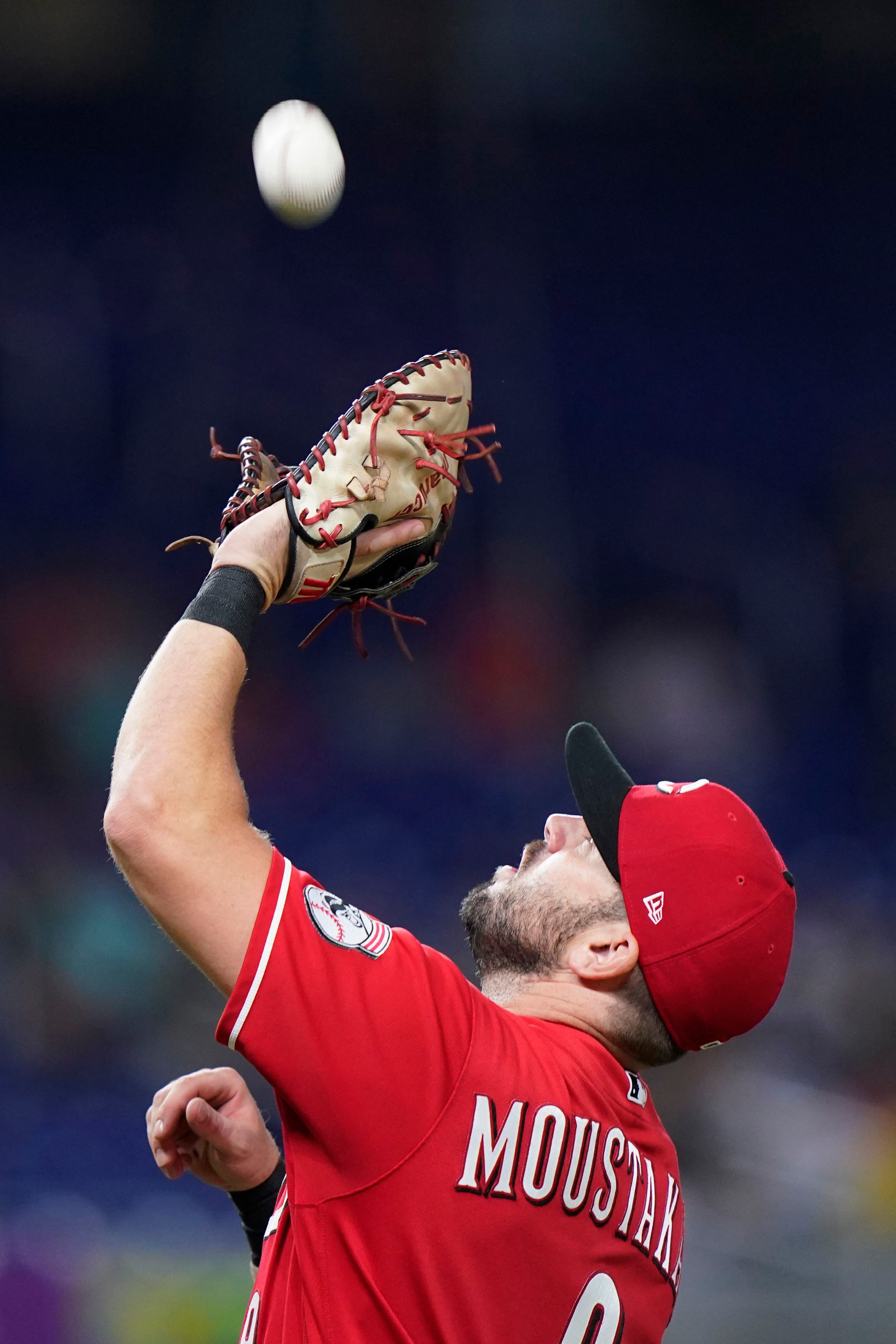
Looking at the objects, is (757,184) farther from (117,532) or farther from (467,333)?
A: (117,532)

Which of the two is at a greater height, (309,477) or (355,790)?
(309,477)

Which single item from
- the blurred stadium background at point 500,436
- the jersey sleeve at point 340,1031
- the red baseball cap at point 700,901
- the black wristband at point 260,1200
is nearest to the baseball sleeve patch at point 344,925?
the jersey sleeve at point 340,1031

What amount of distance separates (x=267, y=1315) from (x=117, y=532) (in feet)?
12.2

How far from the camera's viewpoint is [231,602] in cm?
123

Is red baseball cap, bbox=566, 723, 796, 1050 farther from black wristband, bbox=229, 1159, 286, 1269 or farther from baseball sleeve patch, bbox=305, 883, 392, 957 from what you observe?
black wristband, bbox=229, 1159, 286, 1269

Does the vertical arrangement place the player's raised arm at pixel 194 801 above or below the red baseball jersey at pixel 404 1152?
above

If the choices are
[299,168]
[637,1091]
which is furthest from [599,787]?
[299,168]

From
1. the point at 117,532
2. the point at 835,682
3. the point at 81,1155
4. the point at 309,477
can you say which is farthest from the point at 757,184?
the point at 81,1155

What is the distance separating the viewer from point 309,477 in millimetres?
1426

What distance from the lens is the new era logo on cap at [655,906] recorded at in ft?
4.49

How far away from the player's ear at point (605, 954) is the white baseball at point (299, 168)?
5.62 feet

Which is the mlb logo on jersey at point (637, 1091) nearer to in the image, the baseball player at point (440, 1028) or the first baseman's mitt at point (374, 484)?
the baseball player at point (440, 1028)

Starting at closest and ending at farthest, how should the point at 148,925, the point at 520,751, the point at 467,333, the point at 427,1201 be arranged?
the point at 427,1201
the point at 148,925
the point at 520,751
the point at 467,333

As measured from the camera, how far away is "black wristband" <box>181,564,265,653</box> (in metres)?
1.21
